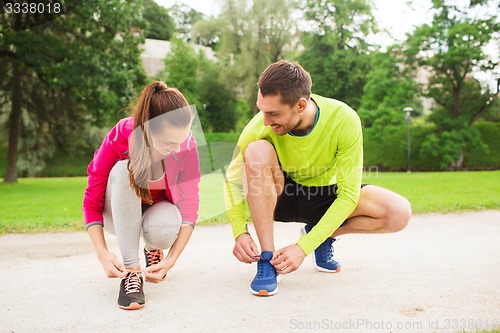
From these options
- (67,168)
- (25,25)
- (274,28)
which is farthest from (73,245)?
(274,28)

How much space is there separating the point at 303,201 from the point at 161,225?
857 mm

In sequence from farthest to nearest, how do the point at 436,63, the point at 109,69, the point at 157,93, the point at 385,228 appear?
the point at 436,63, the point at 109,69, the point at 385,228, the point at 157,93

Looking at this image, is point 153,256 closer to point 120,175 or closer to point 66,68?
point 120,175

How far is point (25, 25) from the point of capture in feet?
44.8

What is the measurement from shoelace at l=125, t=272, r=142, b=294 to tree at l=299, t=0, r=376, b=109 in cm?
2414

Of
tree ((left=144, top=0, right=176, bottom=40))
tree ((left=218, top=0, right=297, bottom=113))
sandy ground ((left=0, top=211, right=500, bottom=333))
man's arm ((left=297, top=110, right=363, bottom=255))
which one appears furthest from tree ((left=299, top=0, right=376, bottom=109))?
man's arm ((left=297, top=110, right=363, bottom=255))

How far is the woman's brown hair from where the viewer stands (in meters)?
2.32

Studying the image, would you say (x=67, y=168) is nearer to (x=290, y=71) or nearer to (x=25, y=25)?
(x=25, y=25)

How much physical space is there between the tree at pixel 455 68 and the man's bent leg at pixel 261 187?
19.2 m

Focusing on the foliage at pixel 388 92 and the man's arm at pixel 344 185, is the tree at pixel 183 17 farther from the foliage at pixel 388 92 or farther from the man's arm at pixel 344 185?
the man's arm at pixel 344 185

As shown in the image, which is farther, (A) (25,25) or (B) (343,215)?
(A) (25,25)

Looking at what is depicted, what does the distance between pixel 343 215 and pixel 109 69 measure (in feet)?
39.2

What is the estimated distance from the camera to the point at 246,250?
8.40 ft

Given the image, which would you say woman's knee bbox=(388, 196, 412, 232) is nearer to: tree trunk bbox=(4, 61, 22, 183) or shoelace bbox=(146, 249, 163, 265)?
shoelace bbox=(146, 249, 163, 265)
